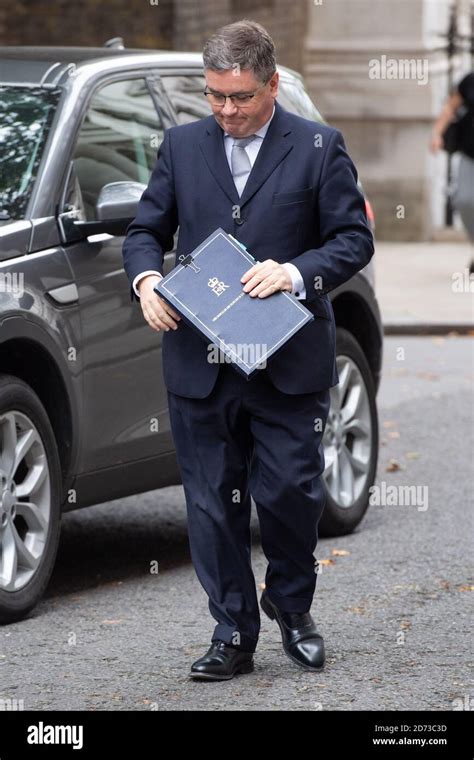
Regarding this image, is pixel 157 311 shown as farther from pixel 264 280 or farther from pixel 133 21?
pixel 133 21

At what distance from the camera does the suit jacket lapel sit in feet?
17.7

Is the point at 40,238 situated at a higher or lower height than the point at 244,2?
higher

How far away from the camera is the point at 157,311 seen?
5254 millimetres

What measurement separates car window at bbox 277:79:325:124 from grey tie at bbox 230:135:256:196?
2.33m

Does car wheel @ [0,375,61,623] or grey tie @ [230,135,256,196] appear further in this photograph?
car wheel @ [0,375,61,623]

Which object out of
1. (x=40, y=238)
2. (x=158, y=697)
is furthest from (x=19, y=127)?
(x=158, y=697)

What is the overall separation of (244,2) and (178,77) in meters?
15.1

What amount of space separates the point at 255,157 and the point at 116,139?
1.61m

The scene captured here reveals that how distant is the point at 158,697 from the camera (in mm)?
5375

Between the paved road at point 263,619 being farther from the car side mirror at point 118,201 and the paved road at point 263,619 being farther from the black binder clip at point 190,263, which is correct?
the car side mirror at point 118,201

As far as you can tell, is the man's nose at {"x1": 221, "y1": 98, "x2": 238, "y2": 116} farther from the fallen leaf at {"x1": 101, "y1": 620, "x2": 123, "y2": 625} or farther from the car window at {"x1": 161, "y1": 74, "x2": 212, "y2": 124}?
the car window at {"x1": 161, "y1": 74, "x2": 212, "y2": 124}

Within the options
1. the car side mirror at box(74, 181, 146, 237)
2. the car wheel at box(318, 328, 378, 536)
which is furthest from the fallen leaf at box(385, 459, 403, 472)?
the car side mirror at box(74, 181, 146, 237)

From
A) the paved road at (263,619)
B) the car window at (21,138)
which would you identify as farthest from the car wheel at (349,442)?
the car window at (21,138)
